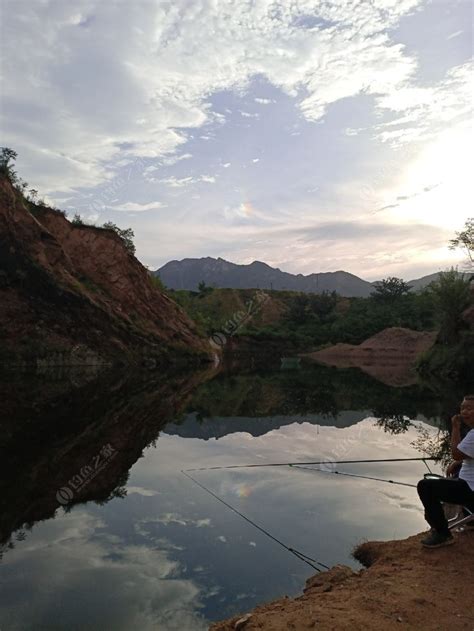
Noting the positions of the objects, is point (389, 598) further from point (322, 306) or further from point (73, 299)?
point (322, 306)

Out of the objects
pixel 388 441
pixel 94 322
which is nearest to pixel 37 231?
pixel 94 322

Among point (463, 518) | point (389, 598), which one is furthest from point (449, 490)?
point (389, 598)

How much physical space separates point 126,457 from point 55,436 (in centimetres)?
296

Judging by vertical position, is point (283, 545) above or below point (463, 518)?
below

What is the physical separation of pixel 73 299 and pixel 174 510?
37030 mm

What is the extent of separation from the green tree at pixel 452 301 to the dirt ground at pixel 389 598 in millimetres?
33240

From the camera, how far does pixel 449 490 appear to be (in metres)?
5.32

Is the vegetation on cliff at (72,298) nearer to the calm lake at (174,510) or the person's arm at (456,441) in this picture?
the calm lake at (174,510)

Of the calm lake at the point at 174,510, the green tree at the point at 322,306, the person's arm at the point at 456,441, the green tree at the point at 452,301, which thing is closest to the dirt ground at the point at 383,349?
the green tree at the point at 322,306

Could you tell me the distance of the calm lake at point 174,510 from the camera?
5.05 meters

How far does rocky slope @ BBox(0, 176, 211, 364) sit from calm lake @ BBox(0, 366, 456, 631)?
2369 cm

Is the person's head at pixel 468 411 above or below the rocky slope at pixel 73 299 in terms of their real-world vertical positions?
below

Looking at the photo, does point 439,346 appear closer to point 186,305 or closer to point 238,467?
point 238,467

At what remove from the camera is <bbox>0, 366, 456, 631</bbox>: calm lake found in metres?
5.05
